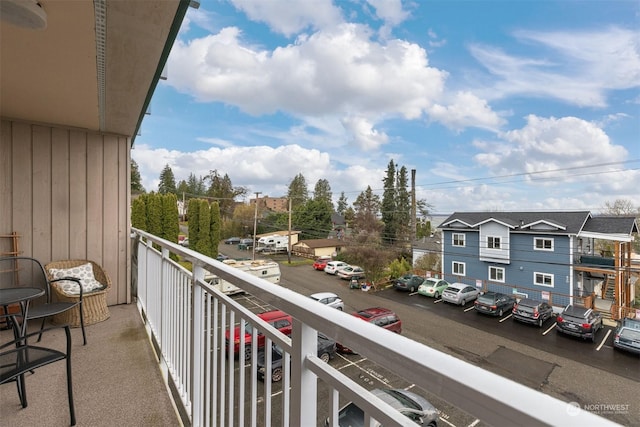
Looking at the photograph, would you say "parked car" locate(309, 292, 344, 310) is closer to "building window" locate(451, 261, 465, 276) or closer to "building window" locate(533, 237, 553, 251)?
"building window" locate(451, 261, 465, 276)

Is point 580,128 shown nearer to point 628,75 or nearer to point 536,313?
point 628,75

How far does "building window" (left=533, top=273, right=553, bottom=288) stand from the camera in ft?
35.3

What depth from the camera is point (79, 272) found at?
2840 millimetres

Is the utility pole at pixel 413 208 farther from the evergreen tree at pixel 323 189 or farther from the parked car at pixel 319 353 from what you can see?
the parked car at pixel 319 353

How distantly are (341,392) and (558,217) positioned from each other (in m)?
14.1

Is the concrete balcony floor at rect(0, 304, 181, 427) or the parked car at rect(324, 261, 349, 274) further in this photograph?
the parked car at rect(324, 261, 349, 274)

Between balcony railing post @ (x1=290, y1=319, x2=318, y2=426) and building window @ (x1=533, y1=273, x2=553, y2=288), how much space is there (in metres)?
13.3

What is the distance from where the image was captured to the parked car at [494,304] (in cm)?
910

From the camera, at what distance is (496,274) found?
12.1 meters

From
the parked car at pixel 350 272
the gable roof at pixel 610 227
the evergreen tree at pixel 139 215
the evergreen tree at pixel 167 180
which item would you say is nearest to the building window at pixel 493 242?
the gable roof at pixel 610 227

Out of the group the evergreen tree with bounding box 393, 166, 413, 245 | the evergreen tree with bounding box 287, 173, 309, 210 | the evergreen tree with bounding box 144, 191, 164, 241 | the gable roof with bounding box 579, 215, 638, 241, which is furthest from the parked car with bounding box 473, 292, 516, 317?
the evergreen tree with bounding box 287, 173, 309, 210

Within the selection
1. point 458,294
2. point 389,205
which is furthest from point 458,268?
point 389,205

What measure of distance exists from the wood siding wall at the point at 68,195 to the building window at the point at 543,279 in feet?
42.4

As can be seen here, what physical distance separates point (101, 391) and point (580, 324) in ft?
31.8
